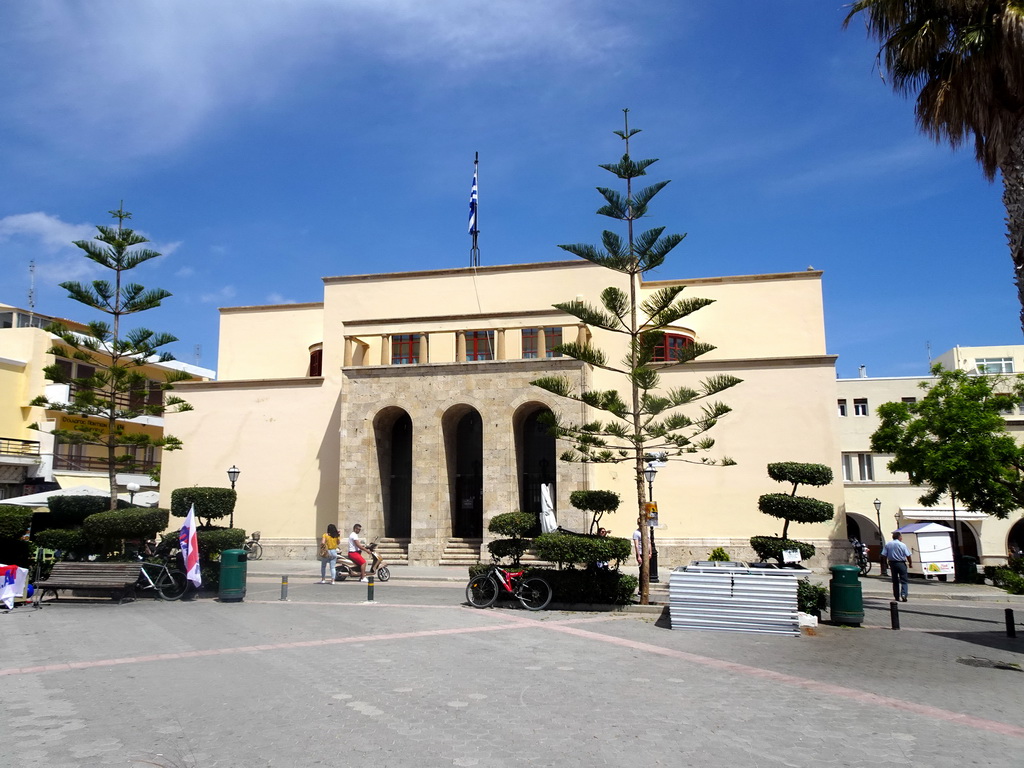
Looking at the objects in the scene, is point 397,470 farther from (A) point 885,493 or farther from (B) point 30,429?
(A) point 885,493

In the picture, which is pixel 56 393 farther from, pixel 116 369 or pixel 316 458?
pixel 116 369

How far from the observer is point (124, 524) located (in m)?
16.0

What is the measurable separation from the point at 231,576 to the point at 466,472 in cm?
1247

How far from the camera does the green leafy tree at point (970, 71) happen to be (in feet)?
34.0

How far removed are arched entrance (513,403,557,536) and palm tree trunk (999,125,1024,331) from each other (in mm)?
16397

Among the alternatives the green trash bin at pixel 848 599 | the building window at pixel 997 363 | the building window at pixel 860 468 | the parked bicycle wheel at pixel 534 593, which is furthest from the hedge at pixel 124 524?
the building window at pixel 997 363

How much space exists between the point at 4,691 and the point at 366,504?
1748 centimetres

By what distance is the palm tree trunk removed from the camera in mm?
10344

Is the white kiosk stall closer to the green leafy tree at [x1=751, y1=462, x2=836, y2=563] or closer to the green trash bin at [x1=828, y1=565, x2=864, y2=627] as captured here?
the green leafy tree at [x1=751, y1=462, x2=836, y2=563]

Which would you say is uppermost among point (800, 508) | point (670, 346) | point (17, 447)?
point (670, 346)

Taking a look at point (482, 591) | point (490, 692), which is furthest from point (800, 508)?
point (490, 692)

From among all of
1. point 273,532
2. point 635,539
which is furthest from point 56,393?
point 635,539

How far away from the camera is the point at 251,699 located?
7309 mm

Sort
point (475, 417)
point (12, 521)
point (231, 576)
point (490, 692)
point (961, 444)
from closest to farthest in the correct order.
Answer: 1. point (490, 692)
2. point (231, 576)
3. point (12, 521)
4. point (961, 444)
5. point (475, 417)
